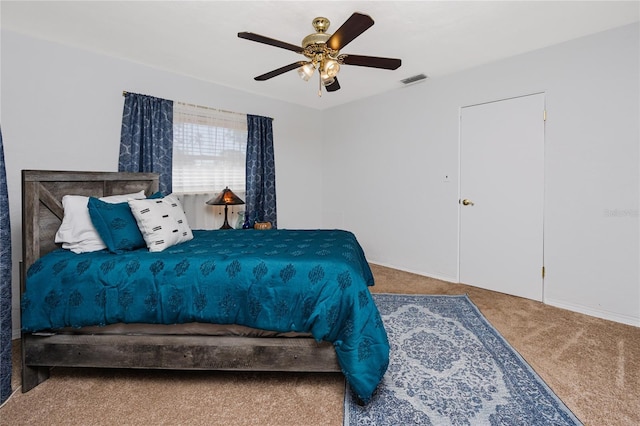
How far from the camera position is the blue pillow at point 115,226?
2.01m

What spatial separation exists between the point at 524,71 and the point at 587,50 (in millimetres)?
488

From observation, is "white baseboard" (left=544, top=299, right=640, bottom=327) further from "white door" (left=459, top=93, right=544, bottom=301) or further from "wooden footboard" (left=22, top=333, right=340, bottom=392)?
"wooden footboard" (left=22, top=333, right=340, bottom=392)

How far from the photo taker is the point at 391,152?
4.41 m

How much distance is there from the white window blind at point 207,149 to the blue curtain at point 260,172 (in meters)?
0.10

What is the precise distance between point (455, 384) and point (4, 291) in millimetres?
2555

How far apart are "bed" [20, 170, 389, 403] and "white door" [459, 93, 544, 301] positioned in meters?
2.32

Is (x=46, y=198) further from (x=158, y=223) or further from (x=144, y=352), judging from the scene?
(x=144, y=352)

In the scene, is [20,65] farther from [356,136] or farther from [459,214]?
[459,214]

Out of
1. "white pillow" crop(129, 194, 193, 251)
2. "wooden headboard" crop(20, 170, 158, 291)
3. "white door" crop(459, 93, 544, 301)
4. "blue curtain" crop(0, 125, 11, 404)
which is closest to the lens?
"blue curtain" crop(0, 125, 11, 404)

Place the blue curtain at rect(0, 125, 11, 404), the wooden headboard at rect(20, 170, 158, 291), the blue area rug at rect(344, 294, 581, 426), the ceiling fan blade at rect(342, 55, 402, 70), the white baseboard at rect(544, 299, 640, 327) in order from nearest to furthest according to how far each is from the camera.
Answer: the blue area rug at rect(344, 294, 581, 426)
the blue curtain at rect(0, 125, 11, 404)
the wooden headboard at rect(20, 170, 158, 291)
the ceiling fan blade at rect(342, 55, 402, 70)
the white baseboard at rect(544, 299, 640, 327)

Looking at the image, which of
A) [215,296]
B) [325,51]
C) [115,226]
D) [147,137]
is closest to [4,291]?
[115,226]

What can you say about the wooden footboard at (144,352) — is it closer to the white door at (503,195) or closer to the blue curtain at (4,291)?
the blue curtain at (4,291)

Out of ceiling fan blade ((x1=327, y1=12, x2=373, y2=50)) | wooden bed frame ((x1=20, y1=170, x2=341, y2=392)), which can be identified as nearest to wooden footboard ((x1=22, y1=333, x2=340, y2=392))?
wooden bed frame ((x1=20, y1=170, x2=341, y2=392))

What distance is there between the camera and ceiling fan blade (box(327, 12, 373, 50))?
170 centimetres
